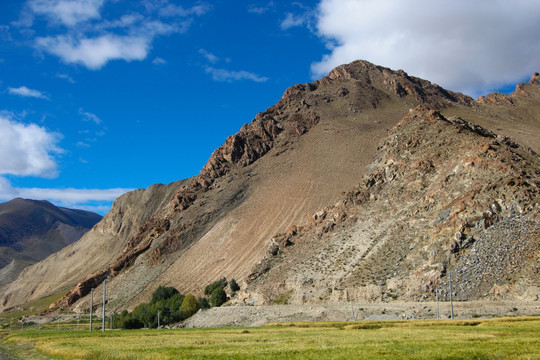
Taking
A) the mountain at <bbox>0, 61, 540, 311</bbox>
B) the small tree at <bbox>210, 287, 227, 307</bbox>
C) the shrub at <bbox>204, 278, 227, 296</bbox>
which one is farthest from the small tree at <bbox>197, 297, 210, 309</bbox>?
the mountain at <bbox>0, 61, 540, 311</bbox>

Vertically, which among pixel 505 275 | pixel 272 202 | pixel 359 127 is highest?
pixel 359 127

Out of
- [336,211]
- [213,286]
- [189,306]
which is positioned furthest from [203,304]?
[336,211]

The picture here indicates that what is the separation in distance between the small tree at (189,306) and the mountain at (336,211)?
995 centimetres

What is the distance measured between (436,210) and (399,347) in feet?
174

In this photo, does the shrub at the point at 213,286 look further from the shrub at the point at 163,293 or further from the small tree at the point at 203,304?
the shrub at the point at 163,293

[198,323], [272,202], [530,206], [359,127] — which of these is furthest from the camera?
[359,127]

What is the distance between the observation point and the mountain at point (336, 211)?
6397 cm

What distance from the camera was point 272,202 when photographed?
402 feet

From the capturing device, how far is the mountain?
63969 mm

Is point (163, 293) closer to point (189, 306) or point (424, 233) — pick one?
point (189, 306)

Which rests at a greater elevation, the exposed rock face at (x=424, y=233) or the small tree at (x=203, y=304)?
the exposed rock face at (x=424, y=233)

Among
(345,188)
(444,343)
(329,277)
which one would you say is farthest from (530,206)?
(345,188)

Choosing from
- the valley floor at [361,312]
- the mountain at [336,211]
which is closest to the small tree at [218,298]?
the mountain at [336,211]

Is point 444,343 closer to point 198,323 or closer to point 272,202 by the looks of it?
point 198,323
